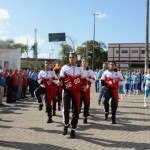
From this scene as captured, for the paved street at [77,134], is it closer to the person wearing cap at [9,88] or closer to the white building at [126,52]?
the person wearing cap at [9,88]

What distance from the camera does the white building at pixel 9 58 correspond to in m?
30.4

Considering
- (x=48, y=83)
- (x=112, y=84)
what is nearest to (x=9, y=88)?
(x=48, y=83)

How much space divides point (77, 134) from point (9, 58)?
2472 cm

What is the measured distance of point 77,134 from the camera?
29.2 feet

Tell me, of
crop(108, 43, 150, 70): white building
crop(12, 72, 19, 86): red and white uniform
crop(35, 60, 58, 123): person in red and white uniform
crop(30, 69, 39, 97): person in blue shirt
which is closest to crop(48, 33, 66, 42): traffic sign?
crop(108, 43, 150, 70): white building

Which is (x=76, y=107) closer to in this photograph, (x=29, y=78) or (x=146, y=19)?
(x=29, y=78)

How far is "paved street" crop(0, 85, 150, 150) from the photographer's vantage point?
24.8 feet

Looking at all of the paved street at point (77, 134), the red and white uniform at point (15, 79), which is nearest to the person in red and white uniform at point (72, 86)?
the paved street at point (77, 134)

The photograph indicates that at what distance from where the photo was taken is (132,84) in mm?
25797

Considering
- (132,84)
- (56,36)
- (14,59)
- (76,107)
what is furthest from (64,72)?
(56,36)

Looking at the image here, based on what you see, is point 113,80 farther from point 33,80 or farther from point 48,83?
point 33,80

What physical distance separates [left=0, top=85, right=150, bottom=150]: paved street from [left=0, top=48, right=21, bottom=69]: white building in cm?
1843

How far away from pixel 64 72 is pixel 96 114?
466 centimetres

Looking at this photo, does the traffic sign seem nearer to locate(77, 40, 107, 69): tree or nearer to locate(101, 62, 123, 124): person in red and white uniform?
locate(77, 40, 107, 69): tree
